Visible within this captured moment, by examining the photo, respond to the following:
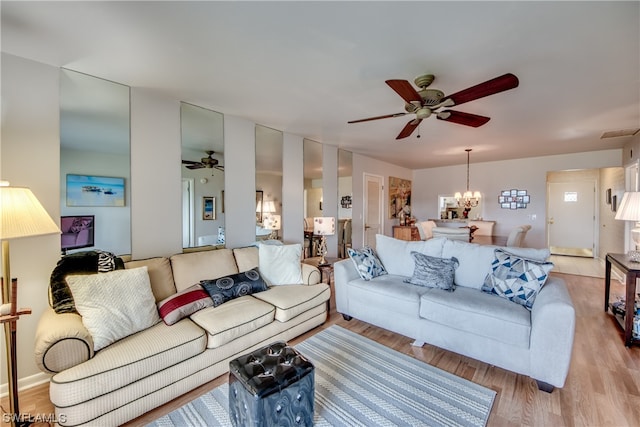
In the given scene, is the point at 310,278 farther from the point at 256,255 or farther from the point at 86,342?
the point at 86,342

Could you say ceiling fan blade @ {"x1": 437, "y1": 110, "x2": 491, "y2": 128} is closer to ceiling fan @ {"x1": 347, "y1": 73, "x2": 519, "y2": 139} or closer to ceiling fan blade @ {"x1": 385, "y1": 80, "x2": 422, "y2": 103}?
ceiling fan @ {"x1": 347, "y1": 73, "x2": 519, "y2": 139}

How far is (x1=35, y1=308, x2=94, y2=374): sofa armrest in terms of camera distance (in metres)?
1.47

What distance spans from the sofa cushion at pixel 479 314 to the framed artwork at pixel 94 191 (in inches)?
118

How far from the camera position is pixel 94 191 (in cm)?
235

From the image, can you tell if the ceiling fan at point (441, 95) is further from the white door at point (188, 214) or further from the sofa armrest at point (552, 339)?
the white door at point (188, 214)

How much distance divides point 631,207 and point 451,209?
14.8 ft

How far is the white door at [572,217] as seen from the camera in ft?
22.0

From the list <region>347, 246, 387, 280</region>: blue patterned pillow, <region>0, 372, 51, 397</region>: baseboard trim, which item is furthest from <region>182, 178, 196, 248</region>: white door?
<region>347, 246, 387, 280</region>: blue patterned pillow

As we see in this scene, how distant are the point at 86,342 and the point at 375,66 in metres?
2.76

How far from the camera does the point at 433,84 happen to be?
2455mm

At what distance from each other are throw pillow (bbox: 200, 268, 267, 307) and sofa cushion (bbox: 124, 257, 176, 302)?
0.28 metres

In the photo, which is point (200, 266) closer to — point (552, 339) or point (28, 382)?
point (28, 382)

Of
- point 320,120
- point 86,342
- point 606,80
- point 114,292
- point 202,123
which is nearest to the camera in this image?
point 86,342

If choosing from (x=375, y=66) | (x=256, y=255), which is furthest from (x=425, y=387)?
(x=375, y=66)
